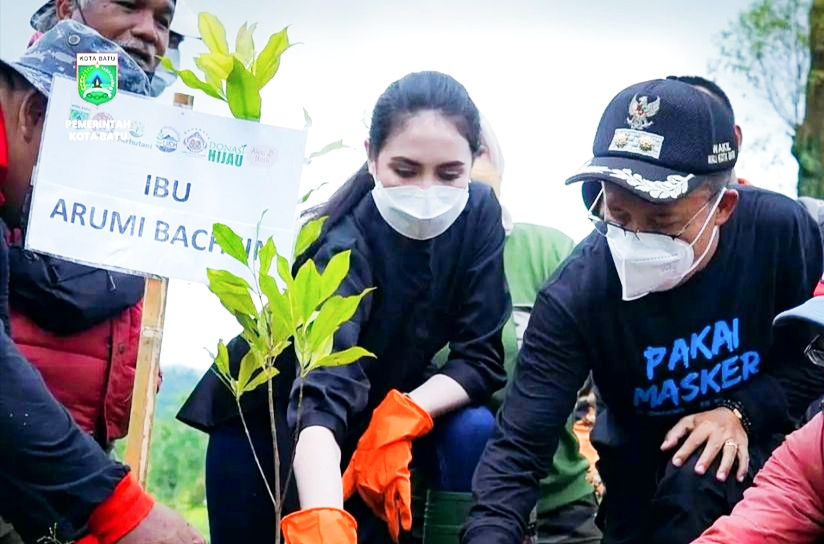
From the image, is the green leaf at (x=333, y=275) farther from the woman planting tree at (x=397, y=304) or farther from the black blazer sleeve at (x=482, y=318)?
the black blazer sleeve at (x=482, y=318)

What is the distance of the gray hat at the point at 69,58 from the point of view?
8.20 feet

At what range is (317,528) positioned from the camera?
2305mm

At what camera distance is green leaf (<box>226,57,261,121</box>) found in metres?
2.14

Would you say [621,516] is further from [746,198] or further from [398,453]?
[746,198]

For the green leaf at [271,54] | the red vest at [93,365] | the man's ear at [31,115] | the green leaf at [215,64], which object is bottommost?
the red vest at [93,365]

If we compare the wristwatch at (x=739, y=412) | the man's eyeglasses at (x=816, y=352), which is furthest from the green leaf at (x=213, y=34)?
the wristwatch at (x=739, y=412)

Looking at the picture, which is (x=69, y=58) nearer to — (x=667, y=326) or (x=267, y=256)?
(x=267, y=256)

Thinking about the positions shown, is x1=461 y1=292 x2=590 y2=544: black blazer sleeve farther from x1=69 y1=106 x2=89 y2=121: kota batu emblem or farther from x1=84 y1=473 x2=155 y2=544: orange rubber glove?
x1=69 y1=106 x2=89 y2=121: kota batu emblem

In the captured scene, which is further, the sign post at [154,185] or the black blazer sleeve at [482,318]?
the black blazer sleeve at [482,318]

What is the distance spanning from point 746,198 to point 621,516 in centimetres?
68

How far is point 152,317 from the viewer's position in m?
2.53

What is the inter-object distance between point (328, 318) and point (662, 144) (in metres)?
0.76

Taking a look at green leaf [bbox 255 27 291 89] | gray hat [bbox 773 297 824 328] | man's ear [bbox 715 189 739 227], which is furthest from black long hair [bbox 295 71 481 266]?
gray hat [bbox 773 297 824 328]

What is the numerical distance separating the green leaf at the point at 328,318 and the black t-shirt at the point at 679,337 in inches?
23.9
